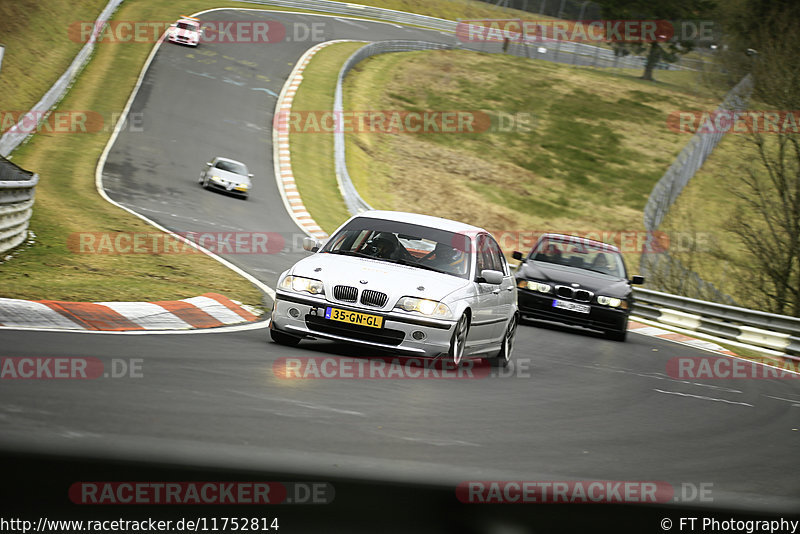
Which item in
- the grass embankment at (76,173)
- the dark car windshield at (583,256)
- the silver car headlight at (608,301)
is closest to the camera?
the grass embankment at (76,173)

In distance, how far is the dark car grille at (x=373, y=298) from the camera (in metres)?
9.39

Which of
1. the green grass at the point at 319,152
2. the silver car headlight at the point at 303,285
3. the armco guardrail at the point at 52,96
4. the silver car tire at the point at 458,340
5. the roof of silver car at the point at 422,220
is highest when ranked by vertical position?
the roof of silver car at the point at 422,220

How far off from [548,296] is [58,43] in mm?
32604

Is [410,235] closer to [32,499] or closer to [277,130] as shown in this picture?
[32,499]

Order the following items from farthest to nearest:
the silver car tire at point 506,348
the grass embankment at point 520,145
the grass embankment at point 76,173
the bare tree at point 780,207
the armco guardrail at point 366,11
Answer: the armco guardrail at point 366,11
the grass embankment at point 520,145
the bare tree at point 780,207
the grass embankment at point 76,173
the silver car tire at point 506,348

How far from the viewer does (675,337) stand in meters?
20.2

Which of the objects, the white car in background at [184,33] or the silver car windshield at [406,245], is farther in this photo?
the white car in background at [184,33]

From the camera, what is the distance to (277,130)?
127ft

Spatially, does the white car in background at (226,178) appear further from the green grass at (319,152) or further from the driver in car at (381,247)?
the driver in car at (381,247)

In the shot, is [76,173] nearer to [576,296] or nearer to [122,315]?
[576,296]

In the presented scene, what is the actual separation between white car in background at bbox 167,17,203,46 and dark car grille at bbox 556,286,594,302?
35.7 m

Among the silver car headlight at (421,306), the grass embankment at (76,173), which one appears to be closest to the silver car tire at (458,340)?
the silver car headlight at (421,306)

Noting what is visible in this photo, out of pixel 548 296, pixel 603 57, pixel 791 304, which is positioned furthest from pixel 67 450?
pixel 603 57

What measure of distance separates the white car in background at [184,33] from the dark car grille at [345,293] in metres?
41.1
